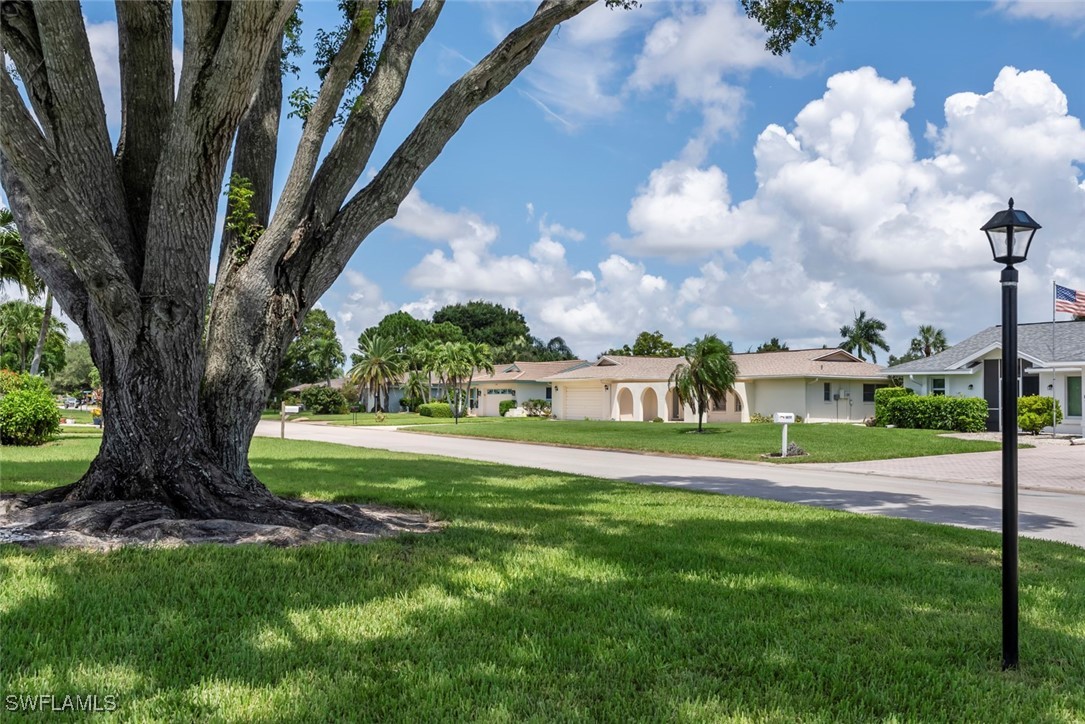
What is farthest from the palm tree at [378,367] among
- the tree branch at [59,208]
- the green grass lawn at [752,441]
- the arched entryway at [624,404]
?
the tree branch at [59,208]

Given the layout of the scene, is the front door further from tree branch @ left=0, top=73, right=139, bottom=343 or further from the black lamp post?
tree branch @ left=0, top=73, right=139, bottom=343

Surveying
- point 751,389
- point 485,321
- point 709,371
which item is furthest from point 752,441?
point 485,321

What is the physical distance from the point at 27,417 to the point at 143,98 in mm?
15317

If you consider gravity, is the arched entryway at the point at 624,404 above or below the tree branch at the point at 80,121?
below

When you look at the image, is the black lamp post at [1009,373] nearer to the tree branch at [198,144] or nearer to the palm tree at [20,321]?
the tree branch at [198,144]

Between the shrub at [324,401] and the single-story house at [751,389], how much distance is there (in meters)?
22.5

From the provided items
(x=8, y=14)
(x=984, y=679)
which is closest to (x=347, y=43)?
(x=8, y=14)

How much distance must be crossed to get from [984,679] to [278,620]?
12.5 feet

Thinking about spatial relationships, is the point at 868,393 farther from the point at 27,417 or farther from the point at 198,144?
the point at 198,144

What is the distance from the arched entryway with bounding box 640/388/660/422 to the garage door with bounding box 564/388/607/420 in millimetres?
2540

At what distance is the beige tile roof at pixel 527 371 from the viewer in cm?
5597

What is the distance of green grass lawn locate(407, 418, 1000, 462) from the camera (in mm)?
21555

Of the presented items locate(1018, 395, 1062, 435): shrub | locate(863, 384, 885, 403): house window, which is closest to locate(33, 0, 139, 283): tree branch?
locate(1018, 395, 1062, 435): shrub

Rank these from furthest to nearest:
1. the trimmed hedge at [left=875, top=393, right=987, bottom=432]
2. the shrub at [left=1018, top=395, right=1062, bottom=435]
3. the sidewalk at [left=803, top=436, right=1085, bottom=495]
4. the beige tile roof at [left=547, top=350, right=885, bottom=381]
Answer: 1. the beige tile roof at [left=547, top=350, right=885, bottom=381]
2. the trimmed hedge at [left=875, top=393, right=987, bottom=432]
3. the shrub at [left=1018, top=395, right=1062, bottom=435]
4. the sidewalk at [left=803, top=436, right=1085, bottom=495]
